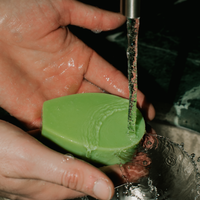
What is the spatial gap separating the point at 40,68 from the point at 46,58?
0.08 m

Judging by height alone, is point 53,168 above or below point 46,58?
below

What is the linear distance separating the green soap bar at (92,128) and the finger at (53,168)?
0.60ft

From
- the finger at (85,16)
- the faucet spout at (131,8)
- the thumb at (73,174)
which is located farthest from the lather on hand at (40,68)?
the faucet spout at (131,8)

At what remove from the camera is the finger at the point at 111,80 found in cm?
163

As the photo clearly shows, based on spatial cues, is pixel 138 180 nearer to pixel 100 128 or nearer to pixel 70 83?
pixel 100 128

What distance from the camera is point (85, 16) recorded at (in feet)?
5.37

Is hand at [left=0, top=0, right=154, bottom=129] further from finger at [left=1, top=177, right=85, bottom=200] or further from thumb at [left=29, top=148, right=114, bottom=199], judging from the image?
thumb at [left=29, top=148, right=114, bottom=199]

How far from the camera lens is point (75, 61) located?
168 centimetres

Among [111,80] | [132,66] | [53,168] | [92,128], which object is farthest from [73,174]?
[111,80]

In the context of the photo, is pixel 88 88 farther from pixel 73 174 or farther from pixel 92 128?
pixel 73 174

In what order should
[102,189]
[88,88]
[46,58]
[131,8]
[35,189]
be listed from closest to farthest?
[131,8], [102,189], [35,189], [46,58], [88,88]

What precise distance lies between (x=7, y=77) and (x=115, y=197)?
1.03m

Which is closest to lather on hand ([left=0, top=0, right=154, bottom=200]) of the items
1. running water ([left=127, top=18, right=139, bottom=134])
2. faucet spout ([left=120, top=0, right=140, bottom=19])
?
running water ([left=127, top=18, right=139, bottom=134])

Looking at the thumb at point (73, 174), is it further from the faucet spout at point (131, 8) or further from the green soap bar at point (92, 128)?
the faucet spout at point (131, 8)
